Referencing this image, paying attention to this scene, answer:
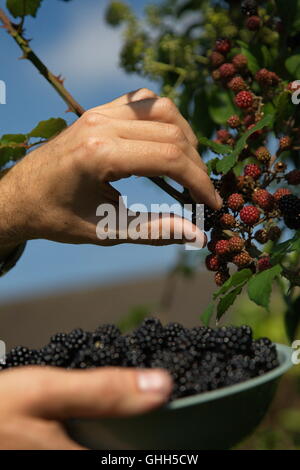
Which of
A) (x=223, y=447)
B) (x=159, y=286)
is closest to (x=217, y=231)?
(x=223, y=447)

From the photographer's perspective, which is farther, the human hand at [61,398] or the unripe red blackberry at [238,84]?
the unripe red blackberry at [238,84]

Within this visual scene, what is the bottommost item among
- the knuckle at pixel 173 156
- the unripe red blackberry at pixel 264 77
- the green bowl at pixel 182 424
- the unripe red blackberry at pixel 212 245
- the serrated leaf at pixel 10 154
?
the green bowl at pixel 182 424

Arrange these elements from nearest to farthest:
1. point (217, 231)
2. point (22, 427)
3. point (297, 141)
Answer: point (22, 427)
point (217, 231)
point (297, 141)

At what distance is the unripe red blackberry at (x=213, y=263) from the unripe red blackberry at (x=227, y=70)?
0.41m

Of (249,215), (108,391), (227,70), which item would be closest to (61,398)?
(108,391)

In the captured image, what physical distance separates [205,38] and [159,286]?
5453 mm

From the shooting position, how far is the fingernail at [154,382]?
2.50 ft

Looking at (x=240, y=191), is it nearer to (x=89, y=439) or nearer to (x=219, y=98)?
(x=219, y=98)

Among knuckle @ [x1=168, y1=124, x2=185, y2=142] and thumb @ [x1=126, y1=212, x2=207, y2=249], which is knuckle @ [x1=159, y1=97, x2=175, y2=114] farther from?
thumb @ [x1=126, y1=212, x2=207, y2=249]

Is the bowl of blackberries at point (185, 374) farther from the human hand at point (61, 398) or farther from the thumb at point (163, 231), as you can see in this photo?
the thumb at point (163, 231)

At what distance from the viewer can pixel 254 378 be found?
887 millimetres

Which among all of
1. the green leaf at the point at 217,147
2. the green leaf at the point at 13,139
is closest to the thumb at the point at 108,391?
the green leaf at the point at 217,147

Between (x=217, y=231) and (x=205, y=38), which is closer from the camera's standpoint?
(x=217, y=231)

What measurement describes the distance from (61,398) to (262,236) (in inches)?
18.8
